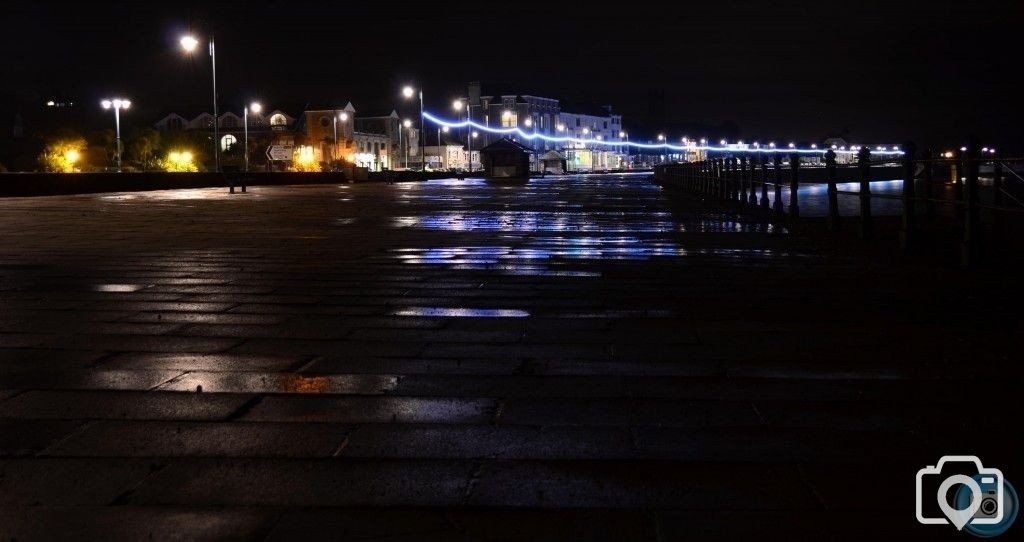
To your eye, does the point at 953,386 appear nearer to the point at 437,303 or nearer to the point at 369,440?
the point at 369,440

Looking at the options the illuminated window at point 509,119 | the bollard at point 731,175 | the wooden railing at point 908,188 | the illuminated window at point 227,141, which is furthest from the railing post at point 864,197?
the illuminated window at point 509,119

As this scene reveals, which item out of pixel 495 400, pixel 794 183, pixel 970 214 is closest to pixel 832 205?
pixel 794 183

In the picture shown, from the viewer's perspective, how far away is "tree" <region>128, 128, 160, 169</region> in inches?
3164

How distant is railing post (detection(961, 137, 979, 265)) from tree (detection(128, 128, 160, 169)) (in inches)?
2986

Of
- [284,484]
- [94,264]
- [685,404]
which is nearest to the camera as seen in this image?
[284,484]

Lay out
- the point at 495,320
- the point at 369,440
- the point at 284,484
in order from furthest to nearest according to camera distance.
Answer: the point at 495,320 → the point at 369,440 → the point at 284,484

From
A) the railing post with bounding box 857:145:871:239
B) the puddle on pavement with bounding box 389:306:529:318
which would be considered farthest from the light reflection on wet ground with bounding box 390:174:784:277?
the puddle on pavement with bounding box 389:306:529:318

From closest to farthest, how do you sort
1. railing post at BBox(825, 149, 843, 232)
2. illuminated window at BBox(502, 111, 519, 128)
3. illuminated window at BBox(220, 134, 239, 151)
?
railing post at BBox(825, 149, 843, 232) < illuminated window at BBox(220, 134, 239, 151) < illuminated window at BBox(502, 111, 519, 128)

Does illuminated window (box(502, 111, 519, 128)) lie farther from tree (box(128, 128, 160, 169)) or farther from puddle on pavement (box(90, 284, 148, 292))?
puddle on pavement (box(90, 284, 148, 292))

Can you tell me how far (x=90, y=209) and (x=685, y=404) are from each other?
23043mm

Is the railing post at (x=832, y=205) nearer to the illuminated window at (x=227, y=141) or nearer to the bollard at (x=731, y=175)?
the bollard at (x=731, y=175)

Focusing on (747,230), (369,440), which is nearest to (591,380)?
(369,440)

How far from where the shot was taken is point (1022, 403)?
4.95 meters

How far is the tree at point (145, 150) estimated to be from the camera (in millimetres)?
80363
